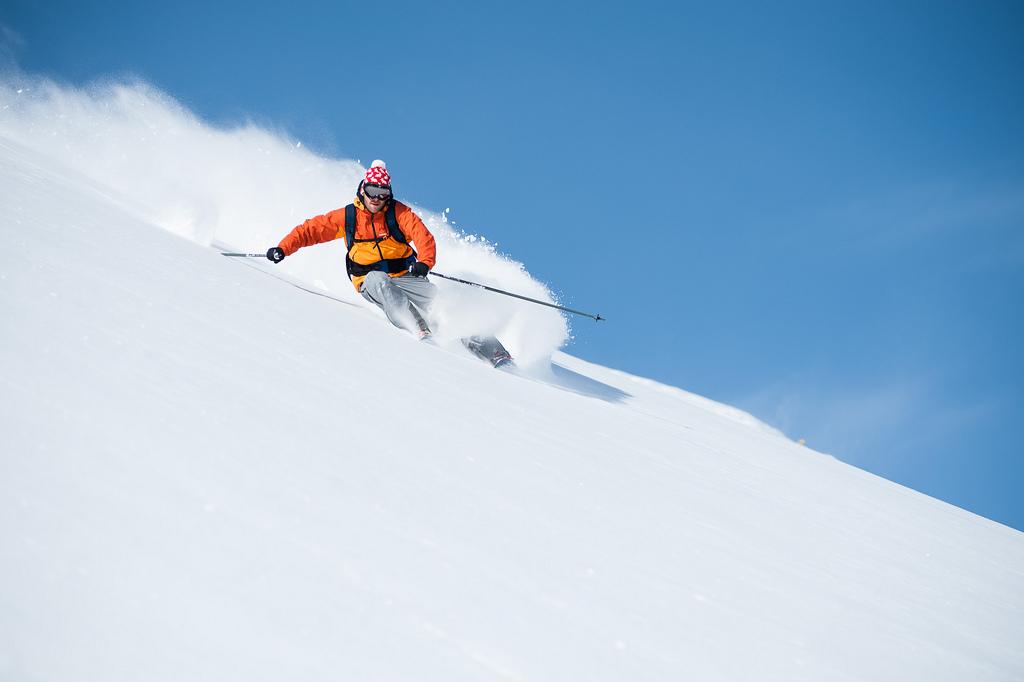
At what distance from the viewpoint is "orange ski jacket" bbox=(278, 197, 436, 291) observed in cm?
630

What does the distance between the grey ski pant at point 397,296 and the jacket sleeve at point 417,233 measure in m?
0.28

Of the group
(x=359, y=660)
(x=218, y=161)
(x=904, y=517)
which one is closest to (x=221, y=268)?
(x=359, y=660)

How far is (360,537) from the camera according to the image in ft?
5.40

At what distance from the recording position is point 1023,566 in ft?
13.0

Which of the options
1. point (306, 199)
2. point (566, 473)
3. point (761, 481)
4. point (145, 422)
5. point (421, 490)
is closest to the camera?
point (145, 422)

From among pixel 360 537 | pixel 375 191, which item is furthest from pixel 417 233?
pixel 360 537

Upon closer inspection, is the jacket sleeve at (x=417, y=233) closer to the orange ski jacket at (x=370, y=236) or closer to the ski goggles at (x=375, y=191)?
the orange ski jacket at (x=370, y=236)

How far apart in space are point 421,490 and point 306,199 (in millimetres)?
11869

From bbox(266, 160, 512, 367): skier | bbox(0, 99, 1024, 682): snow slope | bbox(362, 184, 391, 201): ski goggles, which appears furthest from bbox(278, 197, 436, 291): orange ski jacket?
bbox(0, 99, 1024, 682): snow slope

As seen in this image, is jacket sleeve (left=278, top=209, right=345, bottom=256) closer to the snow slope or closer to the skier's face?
the skier's face

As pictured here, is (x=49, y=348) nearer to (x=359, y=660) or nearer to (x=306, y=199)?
(x=359, y=660)

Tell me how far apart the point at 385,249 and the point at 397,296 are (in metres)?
0.68

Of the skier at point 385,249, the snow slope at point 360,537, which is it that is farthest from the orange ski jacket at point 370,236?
the snow slope at point 360,537

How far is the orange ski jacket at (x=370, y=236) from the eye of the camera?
6.30 metres
